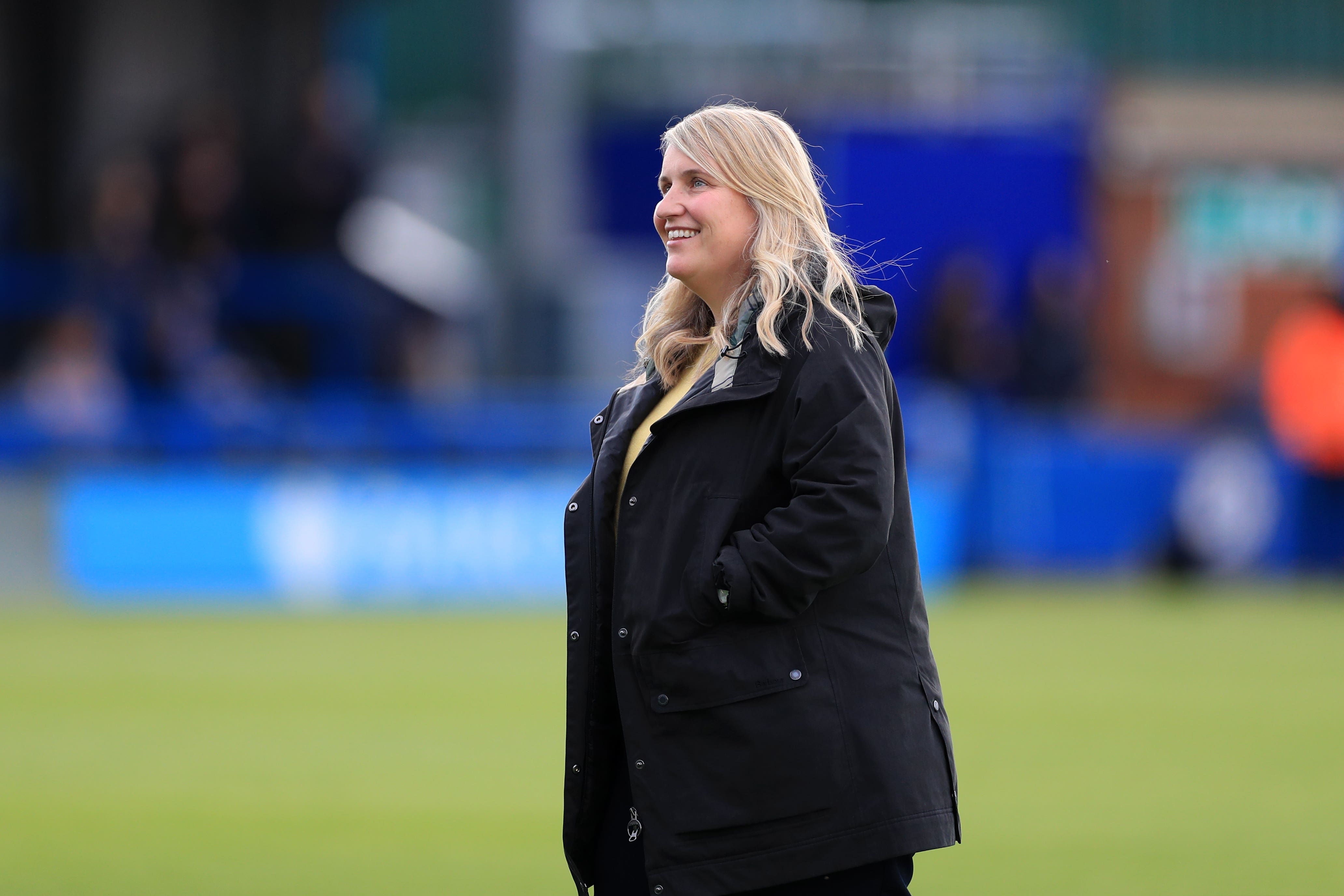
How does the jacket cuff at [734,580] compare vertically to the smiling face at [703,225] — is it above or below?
below

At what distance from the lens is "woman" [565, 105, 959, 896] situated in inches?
141

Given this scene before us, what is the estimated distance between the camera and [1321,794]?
7652 millimetres

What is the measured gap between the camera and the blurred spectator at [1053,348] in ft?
59.4

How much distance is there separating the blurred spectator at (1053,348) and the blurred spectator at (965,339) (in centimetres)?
21

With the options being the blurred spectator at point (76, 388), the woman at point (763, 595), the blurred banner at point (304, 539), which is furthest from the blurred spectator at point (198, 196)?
the woman at point (763, 595)

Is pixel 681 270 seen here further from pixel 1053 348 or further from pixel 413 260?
pixel 413 260

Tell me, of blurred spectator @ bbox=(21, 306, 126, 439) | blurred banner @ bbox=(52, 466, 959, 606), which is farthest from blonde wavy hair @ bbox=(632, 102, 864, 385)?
blurred spectator @ bbox=(21, 306, 126, 439)

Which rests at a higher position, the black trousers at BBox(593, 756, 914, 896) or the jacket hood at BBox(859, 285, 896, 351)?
the jacket hood at BBox(859, 285, 896, 351)

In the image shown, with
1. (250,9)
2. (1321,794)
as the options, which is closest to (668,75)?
(250,9)

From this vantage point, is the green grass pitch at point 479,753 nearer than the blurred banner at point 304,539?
Yes

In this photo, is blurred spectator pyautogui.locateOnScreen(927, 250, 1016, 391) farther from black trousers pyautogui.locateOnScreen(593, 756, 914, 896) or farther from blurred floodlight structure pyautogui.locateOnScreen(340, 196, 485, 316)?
black trousers pyautogui.locateOnScreen(593, 756, 914, 896)

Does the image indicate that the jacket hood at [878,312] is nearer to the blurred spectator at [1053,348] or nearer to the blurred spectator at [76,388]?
the blurred spectator at [76,388]

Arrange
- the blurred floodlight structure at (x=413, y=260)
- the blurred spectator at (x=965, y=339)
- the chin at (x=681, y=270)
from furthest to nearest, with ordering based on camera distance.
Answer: the blurred floodlight structure at (x=413, y=260) < the blurred spectator at (x=965, y=339) < the chin at (x=681, y=270)

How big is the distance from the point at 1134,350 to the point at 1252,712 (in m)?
17.4
